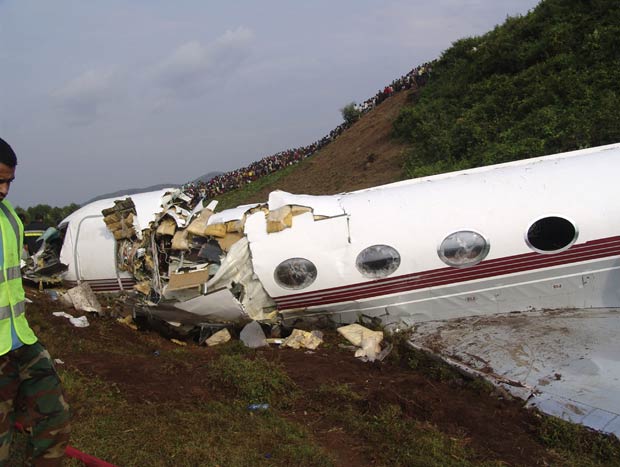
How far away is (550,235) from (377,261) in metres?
2.92

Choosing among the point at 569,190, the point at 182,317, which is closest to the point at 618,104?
the point at 569,190

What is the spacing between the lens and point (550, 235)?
331 inches

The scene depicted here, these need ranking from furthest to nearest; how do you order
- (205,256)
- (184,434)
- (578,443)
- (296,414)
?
(205,256)
(296,414)
(184,434)
(578,443)

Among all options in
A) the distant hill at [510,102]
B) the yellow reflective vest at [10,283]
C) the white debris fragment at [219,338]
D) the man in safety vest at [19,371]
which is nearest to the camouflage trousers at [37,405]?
the man in safety vest at [19,371]

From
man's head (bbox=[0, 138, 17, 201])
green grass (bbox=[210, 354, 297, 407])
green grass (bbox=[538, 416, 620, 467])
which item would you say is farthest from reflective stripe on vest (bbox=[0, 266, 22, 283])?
green grass (bbox=[538, 416, 620, 467])

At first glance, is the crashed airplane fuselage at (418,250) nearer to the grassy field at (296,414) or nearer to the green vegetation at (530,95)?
the grassy field at (296,414)

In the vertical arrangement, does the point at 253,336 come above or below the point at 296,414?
above

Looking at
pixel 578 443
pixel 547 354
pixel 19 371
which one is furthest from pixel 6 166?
pixel 547 354

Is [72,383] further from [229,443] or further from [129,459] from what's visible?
[229,443]

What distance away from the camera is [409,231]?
343 inches

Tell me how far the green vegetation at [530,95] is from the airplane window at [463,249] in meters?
12.0

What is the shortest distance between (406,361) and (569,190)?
4040mm

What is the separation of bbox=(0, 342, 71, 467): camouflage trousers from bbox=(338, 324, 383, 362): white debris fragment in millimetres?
5381

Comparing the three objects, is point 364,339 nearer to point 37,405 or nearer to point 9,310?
point 37,405
